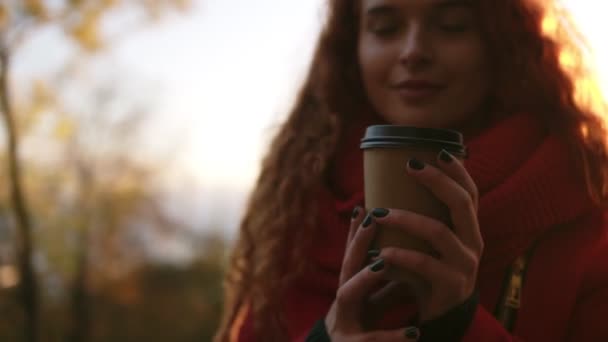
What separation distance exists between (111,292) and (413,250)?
823 inches

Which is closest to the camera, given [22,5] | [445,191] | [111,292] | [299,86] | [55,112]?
[445,191]

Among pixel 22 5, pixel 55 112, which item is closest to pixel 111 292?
pixel 55 112

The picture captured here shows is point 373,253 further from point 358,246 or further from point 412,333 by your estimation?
point 412,333

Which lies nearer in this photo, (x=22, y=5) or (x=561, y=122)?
(x=561, y=122)

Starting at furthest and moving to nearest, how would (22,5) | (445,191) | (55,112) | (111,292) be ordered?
(111,292) → (55,112) → (22,5) → (445,191)

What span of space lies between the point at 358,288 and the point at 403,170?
0.73 feet

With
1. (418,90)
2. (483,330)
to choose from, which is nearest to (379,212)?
(483,330)

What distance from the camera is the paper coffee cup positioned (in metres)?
1.22

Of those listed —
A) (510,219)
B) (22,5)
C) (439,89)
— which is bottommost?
(22,5)

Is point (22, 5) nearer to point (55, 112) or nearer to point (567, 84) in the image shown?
point (55, 112)

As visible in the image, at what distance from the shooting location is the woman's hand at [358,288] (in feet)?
4.15

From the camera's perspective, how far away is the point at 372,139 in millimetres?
1248

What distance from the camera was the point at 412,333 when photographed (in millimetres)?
1267

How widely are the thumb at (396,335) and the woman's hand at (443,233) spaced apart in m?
0.07
